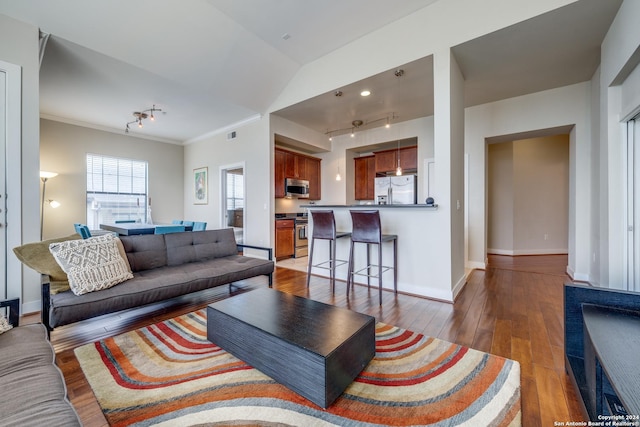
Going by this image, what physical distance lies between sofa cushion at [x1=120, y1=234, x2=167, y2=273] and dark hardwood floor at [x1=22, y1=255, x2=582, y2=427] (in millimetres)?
471

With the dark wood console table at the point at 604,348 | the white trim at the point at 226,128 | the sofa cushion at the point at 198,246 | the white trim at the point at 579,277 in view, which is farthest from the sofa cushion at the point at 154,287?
the white trim at the point at 579,277

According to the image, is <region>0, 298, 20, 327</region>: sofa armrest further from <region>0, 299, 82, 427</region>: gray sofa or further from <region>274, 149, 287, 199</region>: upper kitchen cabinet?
<region>274, 149, 287, 199</region>: upper kitchen cabinet

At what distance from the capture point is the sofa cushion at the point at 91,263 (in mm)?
2133

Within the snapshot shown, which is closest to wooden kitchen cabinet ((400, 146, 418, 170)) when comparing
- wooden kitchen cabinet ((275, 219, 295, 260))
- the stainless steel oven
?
the stainless steel oven

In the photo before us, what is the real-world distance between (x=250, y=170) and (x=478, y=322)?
472cm

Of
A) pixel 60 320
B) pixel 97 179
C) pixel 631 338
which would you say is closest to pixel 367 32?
pixel 631 338

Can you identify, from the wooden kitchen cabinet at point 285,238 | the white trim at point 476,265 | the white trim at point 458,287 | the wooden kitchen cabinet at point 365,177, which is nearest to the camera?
the white trim at point 458,287

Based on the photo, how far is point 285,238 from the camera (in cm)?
565

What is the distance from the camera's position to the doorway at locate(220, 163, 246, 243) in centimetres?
635

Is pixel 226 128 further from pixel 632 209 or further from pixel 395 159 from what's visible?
pixel 632 209

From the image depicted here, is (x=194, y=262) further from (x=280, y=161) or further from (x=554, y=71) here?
(x=554, y=71)

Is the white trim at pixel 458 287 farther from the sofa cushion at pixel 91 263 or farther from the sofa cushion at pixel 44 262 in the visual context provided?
the sofa cushion at pixel 44 262

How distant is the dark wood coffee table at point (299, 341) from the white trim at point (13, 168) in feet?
7.79

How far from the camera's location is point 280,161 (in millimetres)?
5867
